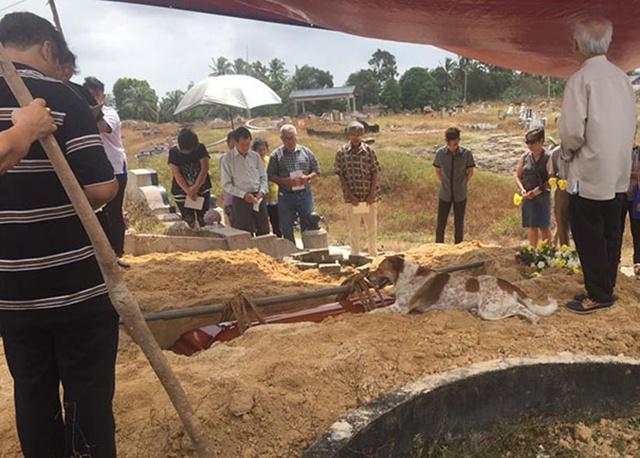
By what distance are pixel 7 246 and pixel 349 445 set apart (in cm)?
135

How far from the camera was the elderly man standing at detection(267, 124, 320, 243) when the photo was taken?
21.1 ft

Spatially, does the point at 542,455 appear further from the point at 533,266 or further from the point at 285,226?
the point at 285,226

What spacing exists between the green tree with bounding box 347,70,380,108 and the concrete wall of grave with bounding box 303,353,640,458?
170 ft

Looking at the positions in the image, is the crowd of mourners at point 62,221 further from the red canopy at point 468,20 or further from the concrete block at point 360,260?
the concrete block at point 360,260

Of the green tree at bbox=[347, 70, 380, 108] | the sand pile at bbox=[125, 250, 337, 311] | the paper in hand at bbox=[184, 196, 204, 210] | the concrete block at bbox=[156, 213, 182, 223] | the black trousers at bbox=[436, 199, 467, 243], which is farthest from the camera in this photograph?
the green tree at bbox=[347, 70, 380, 108]

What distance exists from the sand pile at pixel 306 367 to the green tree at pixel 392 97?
4705cm

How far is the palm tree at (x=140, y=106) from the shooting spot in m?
52.3

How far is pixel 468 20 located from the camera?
4.52 meters

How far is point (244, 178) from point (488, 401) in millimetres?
4118

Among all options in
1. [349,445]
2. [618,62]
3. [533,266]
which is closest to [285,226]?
[533,266]

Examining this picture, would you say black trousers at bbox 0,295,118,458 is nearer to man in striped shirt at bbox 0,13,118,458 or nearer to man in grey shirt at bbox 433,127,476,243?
man in striped shirt at bbox 0,13,118,458

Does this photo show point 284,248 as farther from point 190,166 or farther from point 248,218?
point 190,166

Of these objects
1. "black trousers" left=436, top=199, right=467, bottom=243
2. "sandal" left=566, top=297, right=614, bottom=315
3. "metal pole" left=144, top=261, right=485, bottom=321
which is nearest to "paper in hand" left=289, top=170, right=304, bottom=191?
"black trousers" left=436, top=199, right=467, bottom=243

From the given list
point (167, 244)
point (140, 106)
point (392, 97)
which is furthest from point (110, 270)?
point (140, 106)
